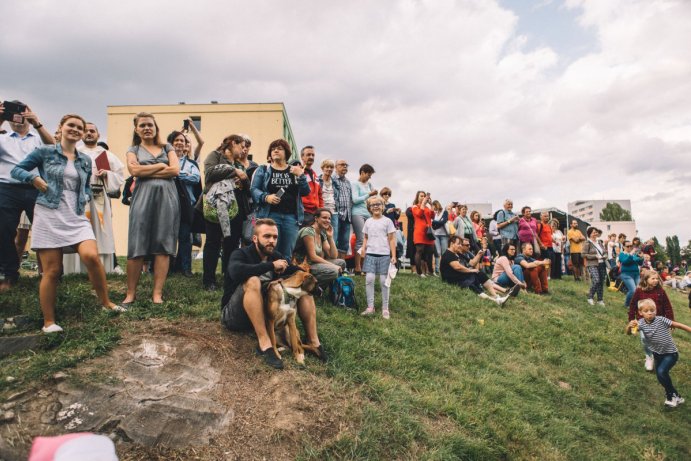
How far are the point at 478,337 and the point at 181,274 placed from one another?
15.7 feet

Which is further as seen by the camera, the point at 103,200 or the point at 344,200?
the point at 344,200

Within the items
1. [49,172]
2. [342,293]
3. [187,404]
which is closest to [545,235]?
[342,293]

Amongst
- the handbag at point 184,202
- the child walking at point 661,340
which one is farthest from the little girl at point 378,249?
the child walking at point 661,340

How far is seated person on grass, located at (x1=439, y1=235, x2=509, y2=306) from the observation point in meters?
9.47

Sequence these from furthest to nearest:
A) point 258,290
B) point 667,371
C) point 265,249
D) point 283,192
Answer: point 667,371
point 283,192
point 265,249
point 258,290

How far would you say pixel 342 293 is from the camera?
6566mm

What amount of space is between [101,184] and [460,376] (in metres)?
5.47

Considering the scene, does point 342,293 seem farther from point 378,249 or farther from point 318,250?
point 378,249

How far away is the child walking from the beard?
212 inches

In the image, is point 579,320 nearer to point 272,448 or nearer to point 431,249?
point 431,249

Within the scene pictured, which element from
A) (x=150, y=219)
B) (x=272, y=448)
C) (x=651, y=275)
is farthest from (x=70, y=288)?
(x=651, y=275)

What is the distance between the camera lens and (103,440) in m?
1.48

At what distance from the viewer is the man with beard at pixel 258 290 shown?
419cm

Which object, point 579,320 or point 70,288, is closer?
point 70,288
